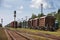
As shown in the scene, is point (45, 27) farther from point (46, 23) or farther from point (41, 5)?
point (41, 5)

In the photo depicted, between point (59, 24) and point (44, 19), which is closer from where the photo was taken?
point (44, 19)

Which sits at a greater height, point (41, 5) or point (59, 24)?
point (41, 5)

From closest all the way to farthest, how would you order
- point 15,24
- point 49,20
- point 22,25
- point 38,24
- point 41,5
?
1. point 49,20
2. point 38,24
3. point 41,5
4. point 15,24
5. point 22,25

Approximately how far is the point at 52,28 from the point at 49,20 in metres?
2.67

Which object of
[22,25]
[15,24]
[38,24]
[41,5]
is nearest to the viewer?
[38,24]

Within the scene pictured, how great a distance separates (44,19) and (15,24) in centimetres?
5059

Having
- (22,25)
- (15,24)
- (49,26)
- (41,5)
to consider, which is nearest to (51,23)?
(49,26)

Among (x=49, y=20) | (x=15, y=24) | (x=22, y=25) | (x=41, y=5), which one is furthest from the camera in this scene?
(x=22, y=25)

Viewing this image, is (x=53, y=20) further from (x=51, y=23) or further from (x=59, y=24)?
(x=59, y=24)

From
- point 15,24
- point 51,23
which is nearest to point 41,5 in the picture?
point 15,24

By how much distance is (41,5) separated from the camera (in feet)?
267

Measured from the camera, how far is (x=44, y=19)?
160 ft

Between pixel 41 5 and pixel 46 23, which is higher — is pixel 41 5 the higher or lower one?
the higher one

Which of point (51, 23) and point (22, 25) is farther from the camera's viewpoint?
point (22, 25)
